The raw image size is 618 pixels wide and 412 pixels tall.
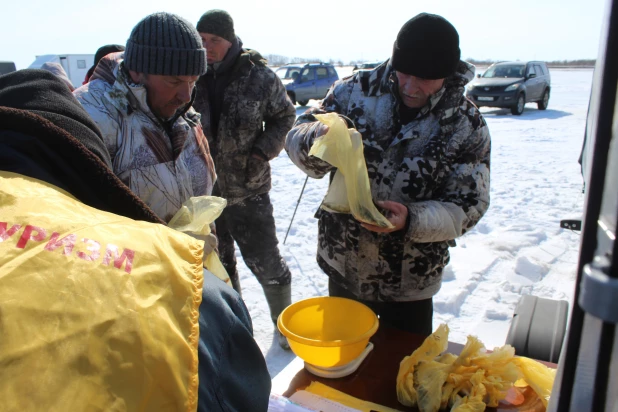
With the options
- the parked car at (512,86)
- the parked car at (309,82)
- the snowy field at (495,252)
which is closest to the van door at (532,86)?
the parked car at (512,86)

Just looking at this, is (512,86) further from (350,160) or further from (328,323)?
(328,323)

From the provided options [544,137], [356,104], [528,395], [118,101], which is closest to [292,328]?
[528,395]

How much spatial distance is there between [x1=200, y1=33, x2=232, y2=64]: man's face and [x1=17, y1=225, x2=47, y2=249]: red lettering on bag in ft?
8.33

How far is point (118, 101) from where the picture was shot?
1816 millimetres

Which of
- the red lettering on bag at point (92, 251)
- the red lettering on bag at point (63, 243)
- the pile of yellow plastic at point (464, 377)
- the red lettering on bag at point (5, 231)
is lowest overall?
the pile of yellow plastic at point (464, 377)

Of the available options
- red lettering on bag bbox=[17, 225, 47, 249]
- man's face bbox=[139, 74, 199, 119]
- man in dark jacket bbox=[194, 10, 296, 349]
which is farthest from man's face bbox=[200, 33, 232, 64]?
red lettering on bag bbox=[17, 225, 47, 249]

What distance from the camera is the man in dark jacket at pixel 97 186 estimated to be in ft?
2.25

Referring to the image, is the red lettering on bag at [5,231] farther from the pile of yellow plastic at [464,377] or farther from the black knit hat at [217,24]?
the black knit hat at [217,24]

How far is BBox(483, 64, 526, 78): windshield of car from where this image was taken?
1440cm

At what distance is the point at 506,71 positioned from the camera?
14.6 m

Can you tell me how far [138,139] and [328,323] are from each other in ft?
3.43

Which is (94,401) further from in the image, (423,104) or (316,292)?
(316,292)

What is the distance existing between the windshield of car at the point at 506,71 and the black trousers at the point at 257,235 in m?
13.7

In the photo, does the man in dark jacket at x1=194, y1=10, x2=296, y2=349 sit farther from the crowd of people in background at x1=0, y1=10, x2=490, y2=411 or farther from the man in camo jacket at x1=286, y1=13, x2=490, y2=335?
the man in camo jacket at x1=286, y1=13, x2=490, y2=335
